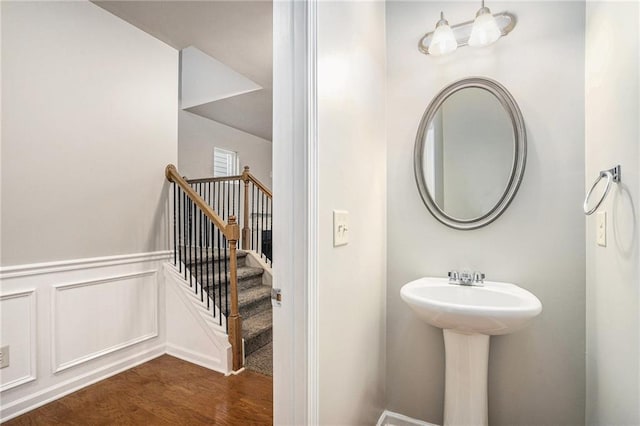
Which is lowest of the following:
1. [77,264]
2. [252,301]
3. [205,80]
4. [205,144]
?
[252,301]

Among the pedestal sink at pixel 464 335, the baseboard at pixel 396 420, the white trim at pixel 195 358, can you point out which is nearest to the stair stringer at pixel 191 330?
the white trim at pixel 195 358

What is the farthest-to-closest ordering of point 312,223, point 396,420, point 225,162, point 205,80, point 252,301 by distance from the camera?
point 225,162 < point 205,80 < point 252,301 < point 396,420 < point 312,223

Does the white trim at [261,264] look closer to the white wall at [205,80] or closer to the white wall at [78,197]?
the white wall at [78,197]

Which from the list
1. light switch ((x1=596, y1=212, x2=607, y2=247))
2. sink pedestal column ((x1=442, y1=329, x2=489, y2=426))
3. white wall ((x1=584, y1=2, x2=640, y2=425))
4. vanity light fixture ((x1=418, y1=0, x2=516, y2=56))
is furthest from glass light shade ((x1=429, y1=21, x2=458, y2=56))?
sink pedestal column ((x1=442, y1=329, x2=489, y2=426))

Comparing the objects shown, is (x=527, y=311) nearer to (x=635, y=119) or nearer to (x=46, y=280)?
(x=635, y=119)

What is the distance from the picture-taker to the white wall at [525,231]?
125 centimetres

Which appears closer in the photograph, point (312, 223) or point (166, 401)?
point (312, 223)

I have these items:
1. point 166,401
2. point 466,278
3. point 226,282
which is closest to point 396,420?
point 466,278

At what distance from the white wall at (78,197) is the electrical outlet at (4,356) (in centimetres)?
3

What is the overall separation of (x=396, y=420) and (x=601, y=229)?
4.22 feet

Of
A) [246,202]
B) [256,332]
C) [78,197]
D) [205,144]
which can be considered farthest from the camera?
[205,144]

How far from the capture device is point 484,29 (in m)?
1.28

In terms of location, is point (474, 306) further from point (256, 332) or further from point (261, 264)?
point (261, 264)

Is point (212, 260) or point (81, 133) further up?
point (81, 133)
